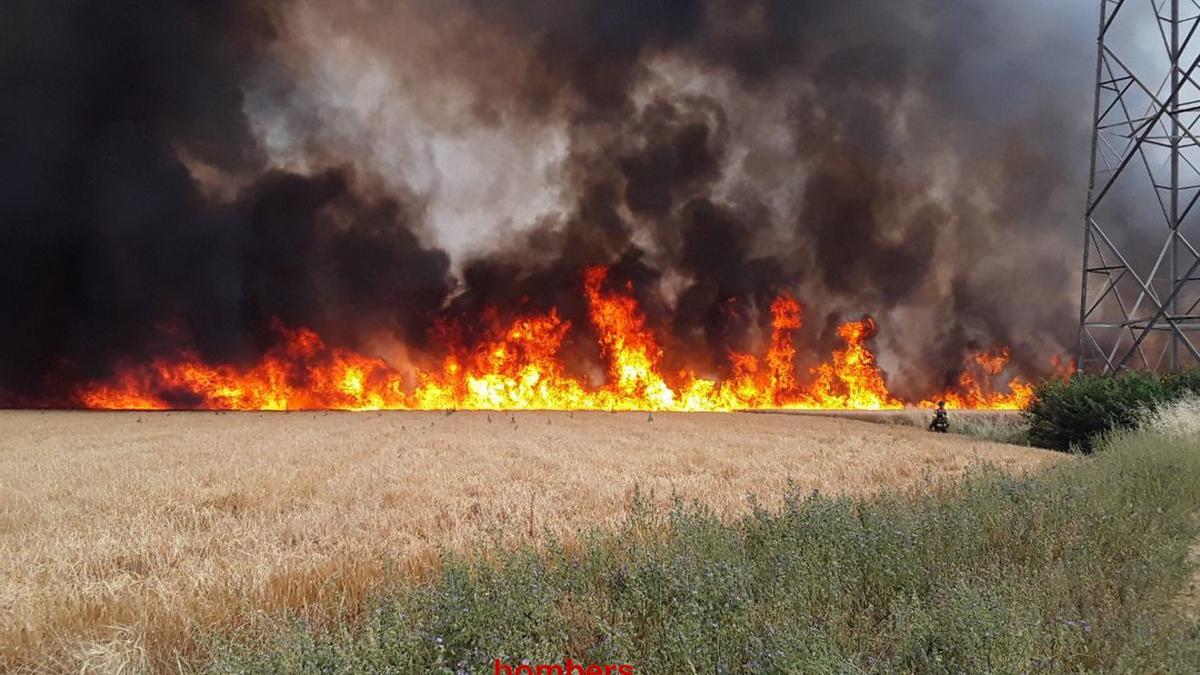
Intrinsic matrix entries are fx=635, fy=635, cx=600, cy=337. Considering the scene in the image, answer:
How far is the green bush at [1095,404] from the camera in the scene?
18875 mm

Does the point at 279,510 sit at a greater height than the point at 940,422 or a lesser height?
lesser

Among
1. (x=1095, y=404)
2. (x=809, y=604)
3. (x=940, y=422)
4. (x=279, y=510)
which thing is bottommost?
(x=809, y=604)

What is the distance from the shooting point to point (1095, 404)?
19578mm

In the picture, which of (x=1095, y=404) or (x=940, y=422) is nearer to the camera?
(x=1095, y=404)

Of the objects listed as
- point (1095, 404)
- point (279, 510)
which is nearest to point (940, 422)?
point (1095, 404)

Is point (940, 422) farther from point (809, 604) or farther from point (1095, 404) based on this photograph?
point (809, 604)

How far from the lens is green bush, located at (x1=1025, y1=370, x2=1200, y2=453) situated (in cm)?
1888

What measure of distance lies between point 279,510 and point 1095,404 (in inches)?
885

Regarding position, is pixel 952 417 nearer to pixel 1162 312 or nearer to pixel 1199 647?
pixel 1162 312

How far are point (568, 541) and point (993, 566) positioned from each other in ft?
11.9

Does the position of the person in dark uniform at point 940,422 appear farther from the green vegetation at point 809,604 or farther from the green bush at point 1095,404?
the green vegetation at point 809,604

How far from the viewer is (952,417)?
116 ft

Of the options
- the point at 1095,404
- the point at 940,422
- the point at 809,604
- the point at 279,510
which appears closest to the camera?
the point at 809,604

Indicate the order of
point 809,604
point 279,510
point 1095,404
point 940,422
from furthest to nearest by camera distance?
1. point 940,422
2. point 1095,404
3. point 279,510
4. point 809,604
